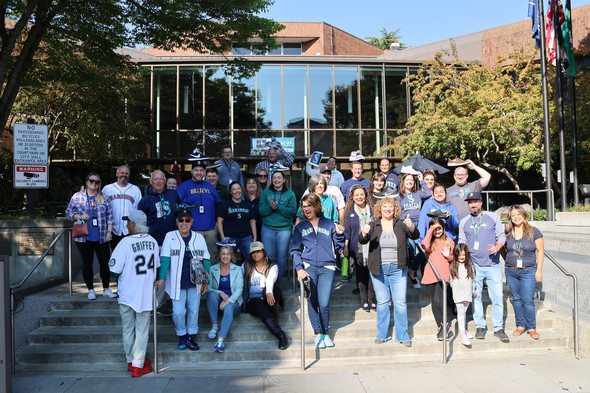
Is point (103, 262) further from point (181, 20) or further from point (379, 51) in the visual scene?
point (379, 51)

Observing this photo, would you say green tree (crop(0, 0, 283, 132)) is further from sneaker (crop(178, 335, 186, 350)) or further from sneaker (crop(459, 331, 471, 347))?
sneaker (crop(459, 331, 471, 347))

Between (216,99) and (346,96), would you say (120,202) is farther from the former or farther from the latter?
(346,96)

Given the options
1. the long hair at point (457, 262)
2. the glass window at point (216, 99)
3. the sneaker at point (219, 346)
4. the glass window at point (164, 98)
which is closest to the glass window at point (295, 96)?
the glass window at point (216, 99)

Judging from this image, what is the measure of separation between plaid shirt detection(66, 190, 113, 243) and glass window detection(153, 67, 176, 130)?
512 inches

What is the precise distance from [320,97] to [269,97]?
7.33ft

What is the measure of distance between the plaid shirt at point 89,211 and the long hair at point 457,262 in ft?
16.8

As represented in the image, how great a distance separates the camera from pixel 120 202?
6898 millimetres

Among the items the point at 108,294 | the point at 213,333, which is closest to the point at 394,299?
the point at 213,333

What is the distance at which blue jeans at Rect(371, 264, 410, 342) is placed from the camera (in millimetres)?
5879

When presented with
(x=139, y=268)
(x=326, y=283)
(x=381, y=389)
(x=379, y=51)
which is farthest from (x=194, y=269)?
(x=379, y=51)

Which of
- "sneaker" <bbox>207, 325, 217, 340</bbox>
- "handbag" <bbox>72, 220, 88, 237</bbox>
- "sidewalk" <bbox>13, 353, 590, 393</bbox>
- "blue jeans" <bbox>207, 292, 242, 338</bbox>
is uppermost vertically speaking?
"handbag" <bbox>72, 220, 88, 237</bbox>

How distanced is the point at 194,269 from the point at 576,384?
15.3ft

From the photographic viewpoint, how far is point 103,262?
675cm

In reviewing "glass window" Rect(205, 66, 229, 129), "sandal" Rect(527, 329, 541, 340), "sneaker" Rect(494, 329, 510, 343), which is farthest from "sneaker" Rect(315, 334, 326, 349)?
"glass window" Rect(205, 66, 229, 129)
